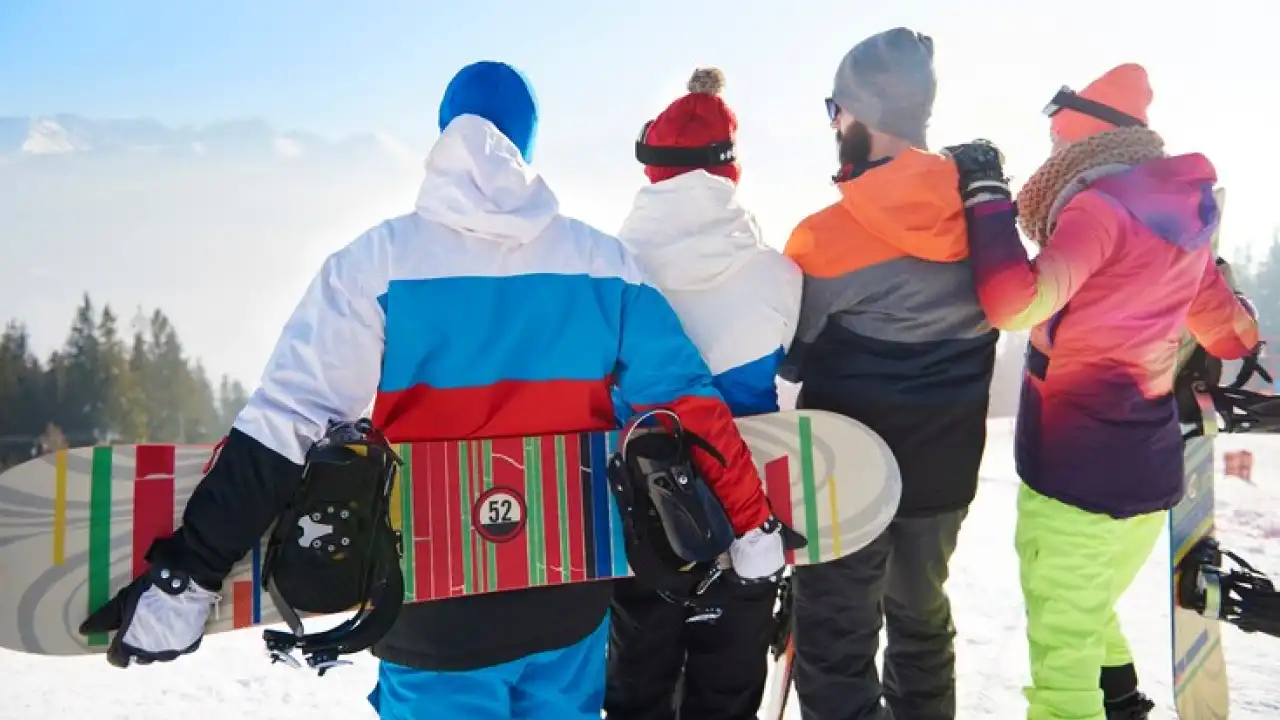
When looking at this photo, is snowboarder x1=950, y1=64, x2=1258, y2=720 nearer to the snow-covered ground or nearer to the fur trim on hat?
the fur trim on hat

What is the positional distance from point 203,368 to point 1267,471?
50.7 meters

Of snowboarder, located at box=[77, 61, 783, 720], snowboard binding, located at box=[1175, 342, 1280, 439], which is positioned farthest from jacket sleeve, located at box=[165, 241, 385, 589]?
snowboard binding, located at box=[1175, 342, 1280, 439]

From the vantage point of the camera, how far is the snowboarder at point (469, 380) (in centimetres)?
172

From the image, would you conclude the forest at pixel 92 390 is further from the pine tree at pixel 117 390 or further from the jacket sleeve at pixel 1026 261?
the jacket sleeve at pixel 1026 261

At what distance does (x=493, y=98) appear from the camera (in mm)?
1961

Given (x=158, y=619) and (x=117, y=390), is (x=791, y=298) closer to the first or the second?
(x=158, y=619)

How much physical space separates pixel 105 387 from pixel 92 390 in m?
0.76

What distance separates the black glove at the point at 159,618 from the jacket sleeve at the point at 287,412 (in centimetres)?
4

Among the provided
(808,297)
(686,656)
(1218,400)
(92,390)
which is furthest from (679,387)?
(92,390)

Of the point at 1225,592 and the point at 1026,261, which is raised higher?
the point at 1026,261

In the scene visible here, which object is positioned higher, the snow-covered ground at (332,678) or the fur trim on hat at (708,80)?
the fur trim on hat at (708,80)

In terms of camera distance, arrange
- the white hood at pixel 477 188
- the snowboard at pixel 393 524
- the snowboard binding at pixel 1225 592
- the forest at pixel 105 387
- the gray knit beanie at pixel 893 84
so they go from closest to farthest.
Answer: the white hood at pixel 477 188
the snowboard at pixel 393 524
the gray knit beanie at pixel 893 84
the snowboard binding at pixel 1225 592
the forest at pixel 105 387

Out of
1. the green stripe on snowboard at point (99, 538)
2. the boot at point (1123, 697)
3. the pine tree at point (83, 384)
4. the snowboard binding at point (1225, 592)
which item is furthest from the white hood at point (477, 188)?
the pine tree at point (83, 384)

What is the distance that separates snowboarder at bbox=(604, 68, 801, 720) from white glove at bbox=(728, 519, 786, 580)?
0.14m
